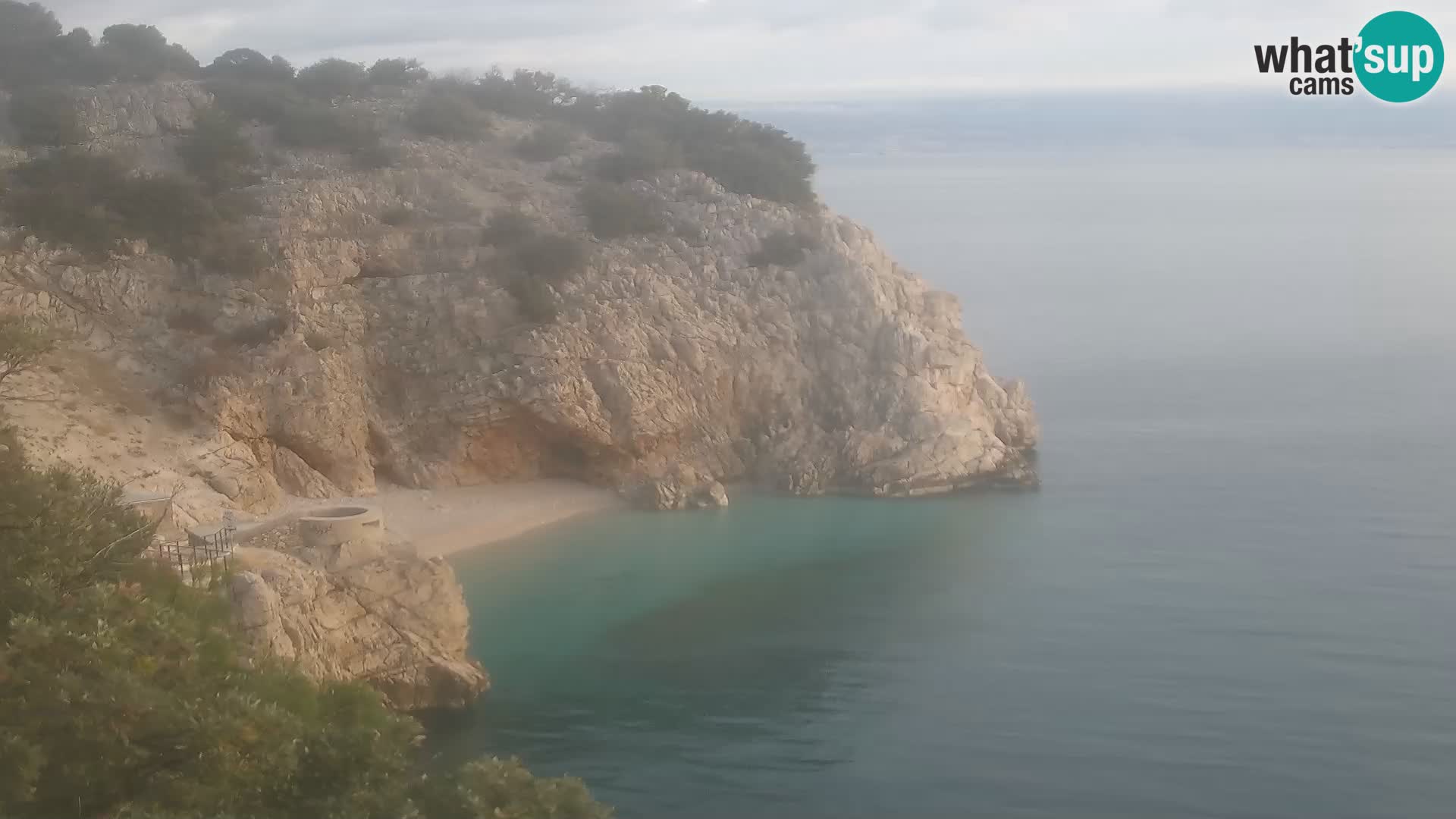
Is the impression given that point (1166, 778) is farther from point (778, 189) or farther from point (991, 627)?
point (778, 189)

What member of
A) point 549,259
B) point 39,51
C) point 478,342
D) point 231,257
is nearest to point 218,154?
point 231,257

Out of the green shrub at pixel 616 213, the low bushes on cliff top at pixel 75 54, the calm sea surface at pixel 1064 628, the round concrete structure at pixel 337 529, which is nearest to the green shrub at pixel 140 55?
the low bushes on cliff top at pixel 75 54

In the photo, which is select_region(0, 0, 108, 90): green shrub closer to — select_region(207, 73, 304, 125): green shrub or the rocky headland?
the rocky headland

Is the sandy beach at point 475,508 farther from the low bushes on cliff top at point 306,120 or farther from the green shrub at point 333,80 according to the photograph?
the green shrub at point 333,80

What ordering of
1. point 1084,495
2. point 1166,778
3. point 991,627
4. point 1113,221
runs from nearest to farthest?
point 1166,778 < point 991,627 < point 1084,495 < point 1113,221

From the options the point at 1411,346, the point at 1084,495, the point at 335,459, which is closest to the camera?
the point at 335,459

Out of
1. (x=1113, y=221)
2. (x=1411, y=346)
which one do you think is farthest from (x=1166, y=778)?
(x=1113, y=221)

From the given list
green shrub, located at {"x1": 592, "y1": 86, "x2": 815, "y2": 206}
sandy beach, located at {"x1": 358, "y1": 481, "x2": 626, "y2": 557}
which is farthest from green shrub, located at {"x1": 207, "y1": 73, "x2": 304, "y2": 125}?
sandy beach, located at {"x1": 358, "y1": 481, "x2": 626, "y2": 557}
